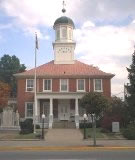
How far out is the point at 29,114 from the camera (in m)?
53.0

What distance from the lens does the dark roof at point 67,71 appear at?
5300cm

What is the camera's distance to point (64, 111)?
2090 inches

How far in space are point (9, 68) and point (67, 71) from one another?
43163 millimetres

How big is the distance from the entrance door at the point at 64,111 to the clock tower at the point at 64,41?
7.02m

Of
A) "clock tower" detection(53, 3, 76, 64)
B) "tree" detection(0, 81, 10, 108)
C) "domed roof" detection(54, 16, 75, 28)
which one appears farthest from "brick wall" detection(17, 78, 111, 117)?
"domed roof" detection(54, 16, 75, 28)

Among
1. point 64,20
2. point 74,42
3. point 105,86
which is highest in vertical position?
point 64,20

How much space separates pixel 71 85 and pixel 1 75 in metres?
43.5

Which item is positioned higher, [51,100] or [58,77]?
[58,77]

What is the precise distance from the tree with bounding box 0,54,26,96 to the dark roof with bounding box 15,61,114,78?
121ft

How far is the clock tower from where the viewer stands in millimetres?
57375

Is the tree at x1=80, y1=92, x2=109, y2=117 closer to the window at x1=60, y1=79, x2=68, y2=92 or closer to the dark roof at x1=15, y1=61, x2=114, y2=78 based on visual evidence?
the window at x1=60, y1=79, x2=68, y2=92

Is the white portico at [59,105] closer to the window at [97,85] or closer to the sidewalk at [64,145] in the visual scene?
the window at [97,85]

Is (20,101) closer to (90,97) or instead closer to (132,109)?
(90,97)

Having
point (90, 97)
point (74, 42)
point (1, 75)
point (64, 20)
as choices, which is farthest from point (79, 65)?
point (1, 75)
